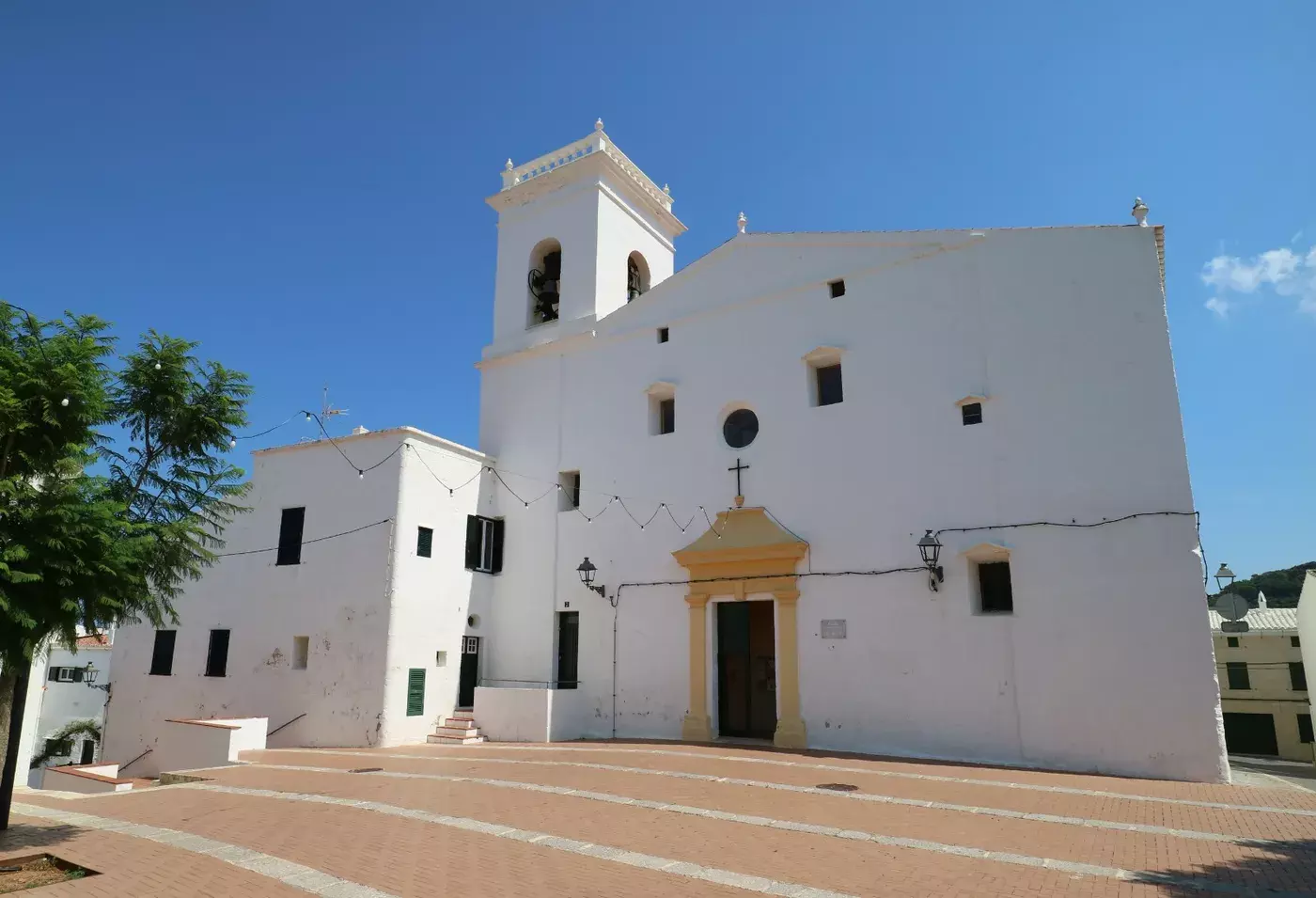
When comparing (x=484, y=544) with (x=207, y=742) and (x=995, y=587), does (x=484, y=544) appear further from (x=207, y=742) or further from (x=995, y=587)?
(x=995, y=587)

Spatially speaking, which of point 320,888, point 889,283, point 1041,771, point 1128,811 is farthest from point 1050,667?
point 320,888

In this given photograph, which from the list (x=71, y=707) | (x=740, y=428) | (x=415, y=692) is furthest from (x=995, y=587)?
(x=71, y=707)

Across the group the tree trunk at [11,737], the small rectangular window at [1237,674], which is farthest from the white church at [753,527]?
the small rectangular window at [1237,674]

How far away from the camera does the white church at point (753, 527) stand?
12.7m

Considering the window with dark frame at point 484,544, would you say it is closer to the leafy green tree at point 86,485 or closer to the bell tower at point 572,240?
the bell tower at point 572,240

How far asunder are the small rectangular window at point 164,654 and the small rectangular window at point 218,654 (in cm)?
110

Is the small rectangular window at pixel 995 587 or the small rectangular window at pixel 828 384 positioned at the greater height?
the small rectangular window at pixel 828 384

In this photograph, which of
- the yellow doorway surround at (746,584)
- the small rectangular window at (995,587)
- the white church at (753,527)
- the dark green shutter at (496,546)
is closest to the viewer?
the white church at (753,527)

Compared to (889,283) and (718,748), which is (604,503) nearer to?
(718,748)

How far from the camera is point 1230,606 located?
15.3m

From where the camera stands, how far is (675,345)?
18.1m

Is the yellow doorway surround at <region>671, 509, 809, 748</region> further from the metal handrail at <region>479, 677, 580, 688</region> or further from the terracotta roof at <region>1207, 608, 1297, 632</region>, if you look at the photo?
the terracotta roof at <region>1207, 608, 1297, 632</region>

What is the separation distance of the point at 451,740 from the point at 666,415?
8.22 m

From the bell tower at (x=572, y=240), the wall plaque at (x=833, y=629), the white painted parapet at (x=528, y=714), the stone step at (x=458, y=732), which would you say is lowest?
the stone step at (x=458, y=732)
